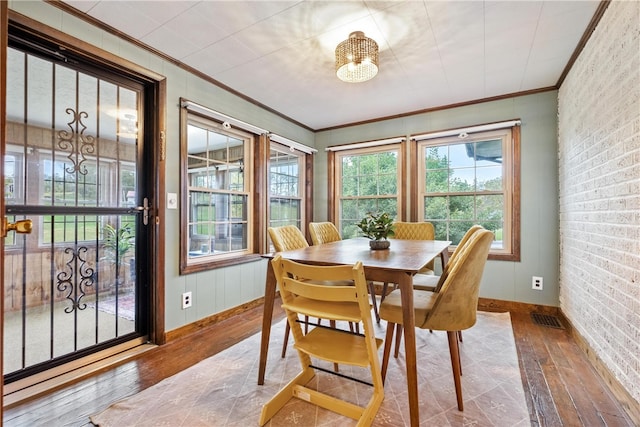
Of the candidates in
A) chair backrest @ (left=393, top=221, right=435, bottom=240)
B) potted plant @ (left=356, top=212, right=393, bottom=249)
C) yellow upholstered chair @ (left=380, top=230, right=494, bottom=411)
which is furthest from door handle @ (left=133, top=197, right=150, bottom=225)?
chair backrest @ (left=393, top=221, right=435, bottom=240)

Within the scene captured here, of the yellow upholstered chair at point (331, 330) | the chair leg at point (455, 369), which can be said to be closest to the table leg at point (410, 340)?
the yellow upholstered chair at point (331, 330)

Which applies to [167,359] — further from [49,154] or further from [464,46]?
[464,46]

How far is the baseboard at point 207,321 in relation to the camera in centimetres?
243

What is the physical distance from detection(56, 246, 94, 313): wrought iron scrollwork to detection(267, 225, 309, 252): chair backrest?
50.5 inches

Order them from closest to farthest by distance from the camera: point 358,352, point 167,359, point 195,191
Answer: point 358,352 < point 167,359 < point 195,191

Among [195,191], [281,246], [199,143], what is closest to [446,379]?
[281,246]

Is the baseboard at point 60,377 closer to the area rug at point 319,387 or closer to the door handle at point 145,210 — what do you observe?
the area rug at point 319,387

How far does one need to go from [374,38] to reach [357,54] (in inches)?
8.7

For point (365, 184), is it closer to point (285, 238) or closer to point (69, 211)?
point (285, 238)

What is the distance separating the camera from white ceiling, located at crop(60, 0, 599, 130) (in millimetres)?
1851

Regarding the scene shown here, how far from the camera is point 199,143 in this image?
2.87 meters

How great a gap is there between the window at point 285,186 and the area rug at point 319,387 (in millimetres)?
1939

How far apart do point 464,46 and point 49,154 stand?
299cm

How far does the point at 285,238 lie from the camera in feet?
7.52
